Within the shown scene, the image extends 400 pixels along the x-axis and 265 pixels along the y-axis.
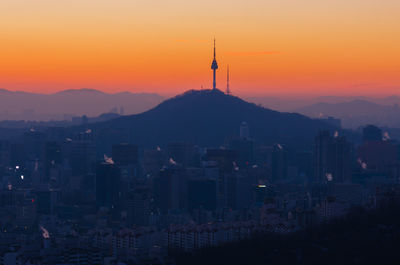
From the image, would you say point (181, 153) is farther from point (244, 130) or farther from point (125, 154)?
point (244, 130)

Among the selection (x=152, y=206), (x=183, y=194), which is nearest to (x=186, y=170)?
(x=183, y=194)

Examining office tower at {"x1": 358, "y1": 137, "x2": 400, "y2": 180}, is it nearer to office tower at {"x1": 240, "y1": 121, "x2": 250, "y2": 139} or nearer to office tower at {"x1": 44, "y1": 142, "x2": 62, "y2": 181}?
office tower at {"x1": 240, "y1": 121, "x2": 250, "y2": 139}

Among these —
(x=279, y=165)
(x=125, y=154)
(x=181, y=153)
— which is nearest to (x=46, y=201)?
(x=125, y=154)

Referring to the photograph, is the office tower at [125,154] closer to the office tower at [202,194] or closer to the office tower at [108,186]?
the office tower at [108,186]

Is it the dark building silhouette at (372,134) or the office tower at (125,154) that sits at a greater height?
the dark building silhouette at (372,134)

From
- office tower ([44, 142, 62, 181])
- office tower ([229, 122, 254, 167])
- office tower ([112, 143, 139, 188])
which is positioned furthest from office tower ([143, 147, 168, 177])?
office tower ([44, 142, 62, 181])

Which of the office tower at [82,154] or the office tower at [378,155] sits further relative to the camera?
the office tower at [378,155]

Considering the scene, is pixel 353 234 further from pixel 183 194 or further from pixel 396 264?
pixel 183 194

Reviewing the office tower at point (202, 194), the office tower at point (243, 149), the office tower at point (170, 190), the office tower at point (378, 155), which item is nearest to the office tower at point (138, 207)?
the office tower at point (170, 190)
